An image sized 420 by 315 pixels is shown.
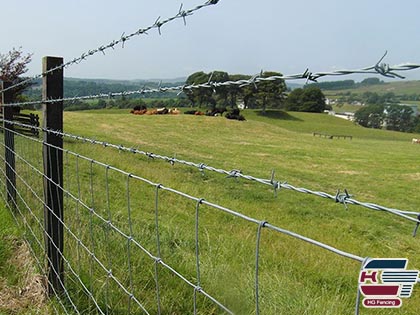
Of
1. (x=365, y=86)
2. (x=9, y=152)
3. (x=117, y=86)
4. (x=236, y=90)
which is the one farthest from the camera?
(x=9, y=152)

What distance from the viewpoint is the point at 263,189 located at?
10.9 meters

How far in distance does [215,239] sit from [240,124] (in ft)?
99.3

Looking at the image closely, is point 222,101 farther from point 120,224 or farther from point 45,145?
point 120,224

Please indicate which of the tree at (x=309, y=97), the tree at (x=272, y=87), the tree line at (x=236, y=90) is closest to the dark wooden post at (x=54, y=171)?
the tree line at (x=236, y=90)

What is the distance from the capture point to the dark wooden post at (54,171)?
121 inches
